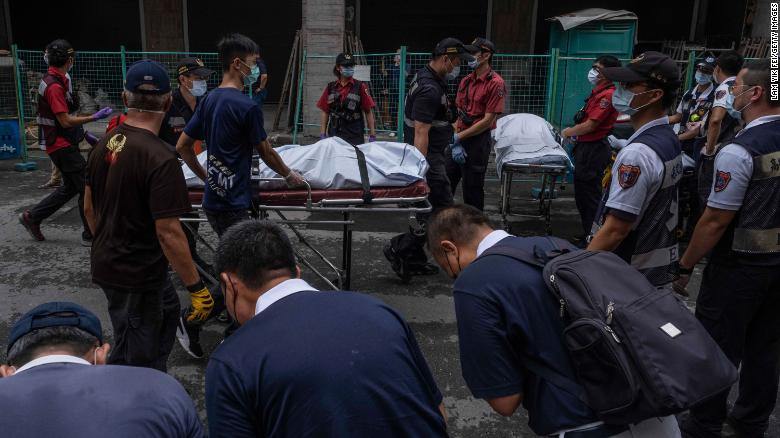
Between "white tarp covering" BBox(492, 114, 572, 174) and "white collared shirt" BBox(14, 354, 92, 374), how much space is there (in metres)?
5.42

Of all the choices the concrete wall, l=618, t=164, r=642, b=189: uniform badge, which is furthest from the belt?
the concrete wall

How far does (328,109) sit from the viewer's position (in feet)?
25.2

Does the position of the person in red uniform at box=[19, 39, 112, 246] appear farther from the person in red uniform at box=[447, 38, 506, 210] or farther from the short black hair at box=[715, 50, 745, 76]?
the short black hair at box=[715, 50, 745, 76]

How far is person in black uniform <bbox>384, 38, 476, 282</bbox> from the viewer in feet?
18.0

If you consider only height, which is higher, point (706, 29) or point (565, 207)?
point (706, 29)

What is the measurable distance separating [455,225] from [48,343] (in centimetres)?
134

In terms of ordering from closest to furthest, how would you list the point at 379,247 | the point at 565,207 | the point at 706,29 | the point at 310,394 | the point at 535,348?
1. the point at 310,394
2. the point at 535,348
3. the point at 379,247
4. the point at 565,207
5. the point at 706,29

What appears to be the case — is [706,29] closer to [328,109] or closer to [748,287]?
[328,109]

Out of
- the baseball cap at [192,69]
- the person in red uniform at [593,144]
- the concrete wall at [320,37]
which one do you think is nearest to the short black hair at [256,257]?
the baseball cap at [192,69]

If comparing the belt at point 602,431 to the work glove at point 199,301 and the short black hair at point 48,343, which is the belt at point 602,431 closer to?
the short black hair at point 48,343

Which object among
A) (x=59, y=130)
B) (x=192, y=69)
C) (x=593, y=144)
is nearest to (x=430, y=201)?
(x=593, y=144)

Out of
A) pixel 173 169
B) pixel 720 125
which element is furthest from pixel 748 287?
pixel 720 125

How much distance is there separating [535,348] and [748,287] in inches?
67.0

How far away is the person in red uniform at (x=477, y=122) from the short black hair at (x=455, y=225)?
3.82 m
